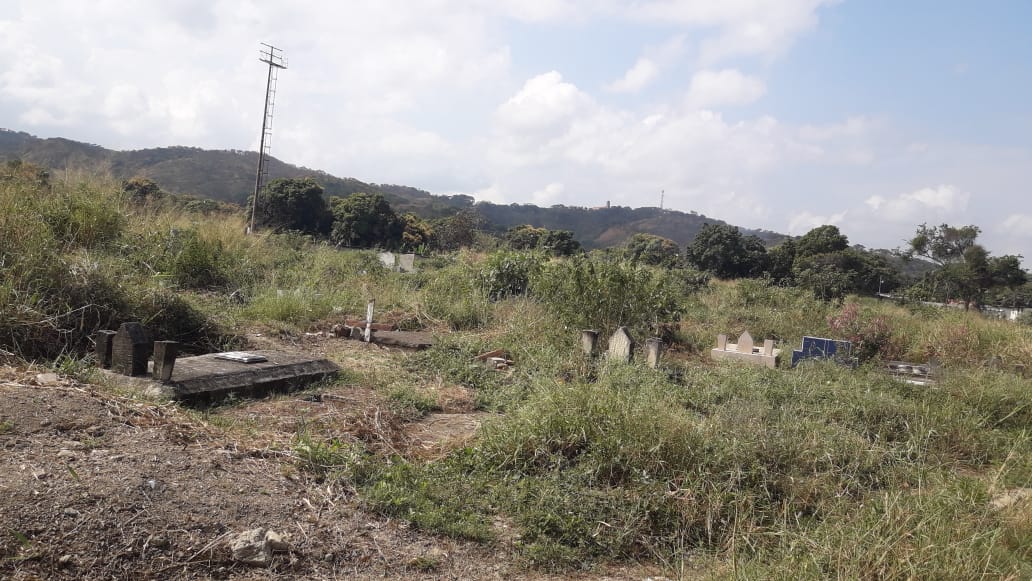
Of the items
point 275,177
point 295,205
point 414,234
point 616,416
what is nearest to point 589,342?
point 616,416

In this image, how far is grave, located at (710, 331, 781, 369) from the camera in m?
8.69

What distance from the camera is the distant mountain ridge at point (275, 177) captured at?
52.7 metres

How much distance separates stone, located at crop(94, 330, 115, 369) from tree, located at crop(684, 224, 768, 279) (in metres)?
30.0

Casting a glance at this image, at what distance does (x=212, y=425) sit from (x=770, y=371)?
19.3 feet

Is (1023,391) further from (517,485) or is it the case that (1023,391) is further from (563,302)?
(517,485)

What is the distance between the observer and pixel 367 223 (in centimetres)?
3625

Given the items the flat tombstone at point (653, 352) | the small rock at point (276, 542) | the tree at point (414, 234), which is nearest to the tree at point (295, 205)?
the tree at point (414, 234)

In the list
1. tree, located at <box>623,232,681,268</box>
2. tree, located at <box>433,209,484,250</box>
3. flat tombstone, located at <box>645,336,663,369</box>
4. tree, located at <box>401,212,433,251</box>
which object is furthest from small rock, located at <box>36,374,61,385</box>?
tree, located at <box>433,209,484,250</box>

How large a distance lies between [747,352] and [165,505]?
26.7 feet

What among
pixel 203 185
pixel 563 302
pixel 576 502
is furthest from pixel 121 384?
pixel 203 185

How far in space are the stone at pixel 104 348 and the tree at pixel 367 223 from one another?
31008mm

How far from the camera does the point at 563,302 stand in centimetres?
840

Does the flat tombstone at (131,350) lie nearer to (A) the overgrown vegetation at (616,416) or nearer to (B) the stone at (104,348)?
(B) the stone at (104,348)

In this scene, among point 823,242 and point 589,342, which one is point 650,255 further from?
point 823,242
